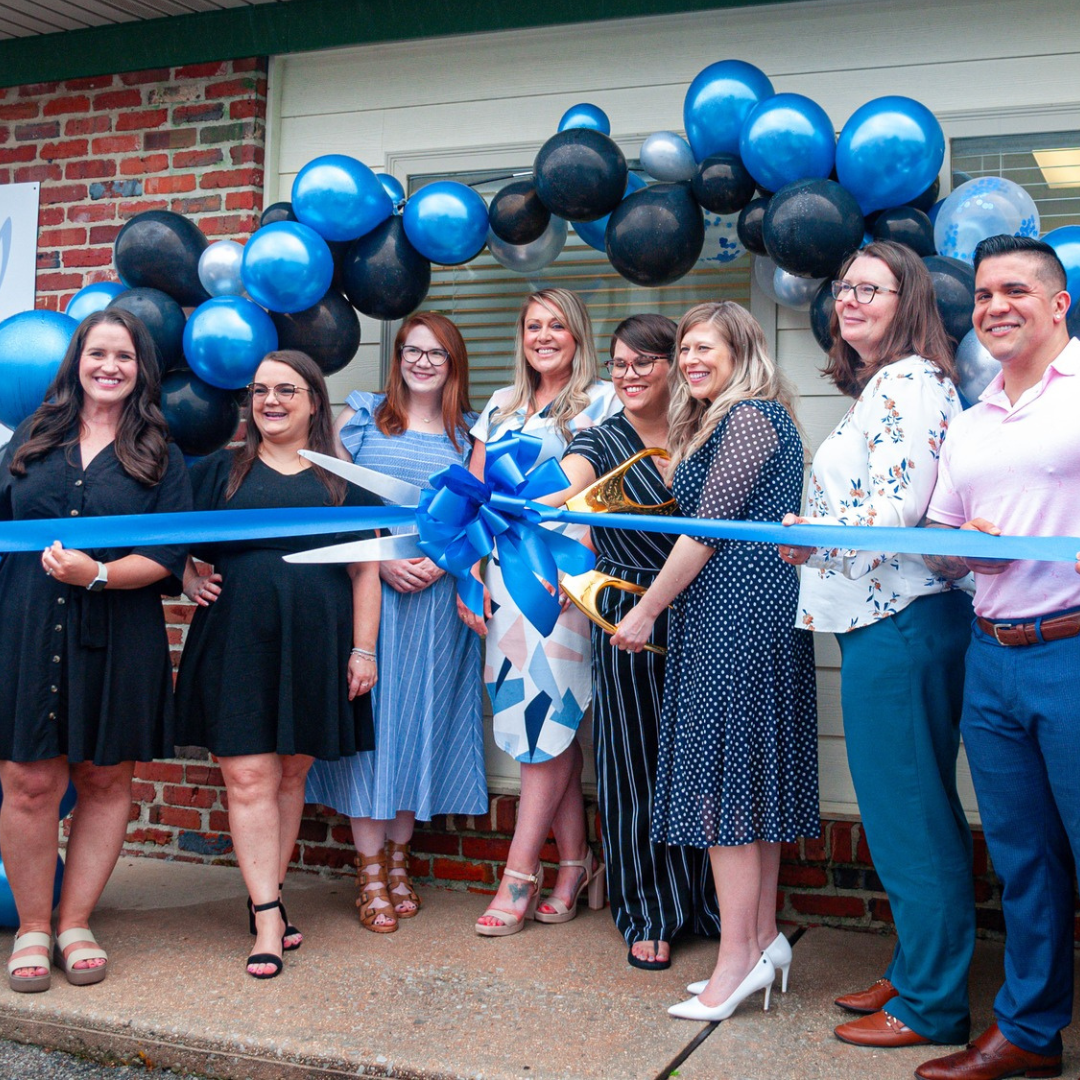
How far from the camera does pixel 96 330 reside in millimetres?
3029

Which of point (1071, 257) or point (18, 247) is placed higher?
point (18, 247)

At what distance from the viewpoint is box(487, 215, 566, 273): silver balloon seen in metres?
3.48

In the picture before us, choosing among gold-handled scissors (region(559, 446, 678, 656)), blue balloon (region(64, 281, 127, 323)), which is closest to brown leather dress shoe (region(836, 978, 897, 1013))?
gold-handled scissors (region(559, 446, 678, 656))

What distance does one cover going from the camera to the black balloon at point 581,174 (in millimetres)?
3135

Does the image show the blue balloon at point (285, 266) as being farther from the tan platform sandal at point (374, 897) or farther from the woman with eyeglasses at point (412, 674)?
the tan platform sandal at point (374, 897)

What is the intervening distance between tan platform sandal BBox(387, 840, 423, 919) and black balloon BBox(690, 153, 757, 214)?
216cm

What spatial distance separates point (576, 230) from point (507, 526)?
1.52 meters

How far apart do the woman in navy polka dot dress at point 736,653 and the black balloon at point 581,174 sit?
0.58 metres

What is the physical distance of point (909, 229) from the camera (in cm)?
298

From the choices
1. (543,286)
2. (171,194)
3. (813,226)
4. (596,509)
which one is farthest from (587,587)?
(171,194)

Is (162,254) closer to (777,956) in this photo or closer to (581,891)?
(581,891)

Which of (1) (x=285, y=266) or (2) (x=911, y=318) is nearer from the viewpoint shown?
(2) (x=911, y=318)

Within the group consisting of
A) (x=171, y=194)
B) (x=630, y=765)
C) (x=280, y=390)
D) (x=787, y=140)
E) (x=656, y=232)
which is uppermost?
(x=171, y=194)

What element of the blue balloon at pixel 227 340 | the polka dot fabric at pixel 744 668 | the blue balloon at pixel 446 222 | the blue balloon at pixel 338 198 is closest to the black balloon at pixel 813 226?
the polka dot fabric at pixel 744 668
